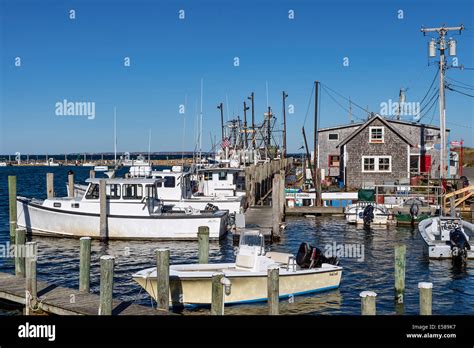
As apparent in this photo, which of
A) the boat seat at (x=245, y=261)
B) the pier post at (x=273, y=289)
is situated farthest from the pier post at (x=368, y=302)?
the boat seat at (x=245, y=261)

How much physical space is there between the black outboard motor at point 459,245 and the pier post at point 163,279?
12461mm

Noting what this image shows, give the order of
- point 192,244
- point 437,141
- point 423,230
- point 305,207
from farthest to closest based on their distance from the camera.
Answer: point 437,141 < point 305,207 < point 192,244 < point 423,230

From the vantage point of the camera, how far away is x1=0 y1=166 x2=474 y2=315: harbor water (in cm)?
1752

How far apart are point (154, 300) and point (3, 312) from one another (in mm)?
4192

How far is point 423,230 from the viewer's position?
1032 inches

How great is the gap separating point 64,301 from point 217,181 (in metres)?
24.7

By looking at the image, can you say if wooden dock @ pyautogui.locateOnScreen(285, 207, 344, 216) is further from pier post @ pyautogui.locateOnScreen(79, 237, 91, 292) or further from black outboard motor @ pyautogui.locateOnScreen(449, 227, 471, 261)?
pier post @ pyautogui.locateOnScreen(79, 237, 91, 292)

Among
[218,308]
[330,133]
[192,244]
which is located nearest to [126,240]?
[192,244]

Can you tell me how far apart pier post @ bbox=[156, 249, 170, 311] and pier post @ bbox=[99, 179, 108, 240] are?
13.0 metres

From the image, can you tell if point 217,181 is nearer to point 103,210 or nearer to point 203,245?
point 103,210

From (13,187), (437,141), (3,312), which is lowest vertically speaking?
(3,312)

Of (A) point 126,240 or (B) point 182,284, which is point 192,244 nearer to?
(A) point 126,240

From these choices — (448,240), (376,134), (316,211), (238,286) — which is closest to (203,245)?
(238,286)

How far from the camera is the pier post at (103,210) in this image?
27500 mm
